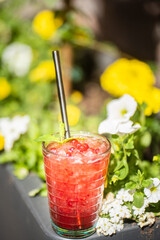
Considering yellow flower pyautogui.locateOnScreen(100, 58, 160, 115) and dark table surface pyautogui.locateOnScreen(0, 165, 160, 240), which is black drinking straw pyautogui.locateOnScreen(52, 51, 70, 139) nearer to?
dark table surface pyautogui.locateOnScreen(0, 165, 160, 240)

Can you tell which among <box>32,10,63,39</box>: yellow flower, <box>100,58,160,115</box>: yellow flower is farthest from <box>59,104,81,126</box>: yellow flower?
<box>32,10,63,39</box>: yellow flower

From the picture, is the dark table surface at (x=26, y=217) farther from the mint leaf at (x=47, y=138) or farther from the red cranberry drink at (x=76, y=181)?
the mint leaf at (x=47, y=138)

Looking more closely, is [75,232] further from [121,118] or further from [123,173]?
[121,118]

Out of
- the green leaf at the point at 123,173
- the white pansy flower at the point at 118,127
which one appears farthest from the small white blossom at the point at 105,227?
the white pansy flower at the point at 118,127

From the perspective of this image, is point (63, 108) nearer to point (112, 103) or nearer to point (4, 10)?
point (112, 103)

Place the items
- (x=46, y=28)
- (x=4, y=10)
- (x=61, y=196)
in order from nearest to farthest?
(x=61, y=196), (x=46, y=28), (x=4, y=10)

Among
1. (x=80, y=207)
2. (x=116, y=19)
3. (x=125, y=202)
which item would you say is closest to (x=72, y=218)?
(x=80, y=207)

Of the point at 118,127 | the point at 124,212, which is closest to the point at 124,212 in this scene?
the point at 124,212
